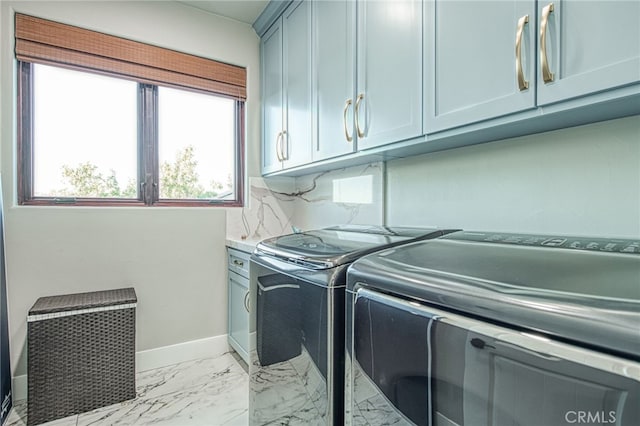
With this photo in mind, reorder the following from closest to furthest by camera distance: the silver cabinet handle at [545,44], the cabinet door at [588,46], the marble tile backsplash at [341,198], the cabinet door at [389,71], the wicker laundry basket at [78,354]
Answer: the cabinet door at [588,46]
the silver cabinet handle at [545,44]
the cabinet door at [389,71]
the wicker laundry basket at [78,354]
the marble tile backsplash at [341,198]

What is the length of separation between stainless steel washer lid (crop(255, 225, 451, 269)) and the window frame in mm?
1256

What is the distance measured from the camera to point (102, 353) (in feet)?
6.11

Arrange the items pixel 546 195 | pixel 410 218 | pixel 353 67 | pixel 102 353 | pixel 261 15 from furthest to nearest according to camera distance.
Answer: pixel 261 15 < pixel 102 353 < pixel 410 218 < pixel 353 67 < pixel 546 195

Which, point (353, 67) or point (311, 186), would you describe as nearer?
point (353, 67)

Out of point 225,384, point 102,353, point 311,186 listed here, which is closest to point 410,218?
point 311,186

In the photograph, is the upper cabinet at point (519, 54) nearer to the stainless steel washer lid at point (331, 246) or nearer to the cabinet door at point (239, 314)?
the stainless steel washer lid at point (331, 246)

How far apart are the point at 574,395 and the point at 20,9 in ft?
9.60

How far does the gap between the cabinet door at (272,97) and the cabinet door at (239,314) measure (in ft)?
2.84

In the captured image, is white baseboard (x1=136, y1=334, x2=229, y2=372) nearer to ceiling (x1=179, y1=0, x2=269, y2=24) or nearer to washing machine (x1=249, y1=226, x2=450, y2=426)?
washing machine (x1=249, y1=226, x2=450, y2=426)

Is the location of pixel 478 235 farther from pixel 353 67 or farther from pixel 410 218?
pixel 353 67

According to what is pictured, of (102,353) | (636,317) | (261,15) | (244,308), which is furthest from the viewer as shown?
(261,15)

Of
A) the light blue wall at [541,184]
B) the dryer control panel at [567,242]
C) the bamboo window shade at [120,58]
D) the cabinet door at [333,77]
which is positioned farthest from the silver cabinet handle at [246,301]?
the bamboo window shade at [120,58]

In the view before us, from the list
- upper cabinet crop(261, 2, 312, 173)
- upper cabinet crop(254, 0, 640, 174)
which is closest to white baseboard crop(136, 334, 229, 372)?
upper cabinet crop(261, 2, 312, 173)

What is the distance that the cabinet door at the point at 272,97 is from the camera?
92.8 inches
